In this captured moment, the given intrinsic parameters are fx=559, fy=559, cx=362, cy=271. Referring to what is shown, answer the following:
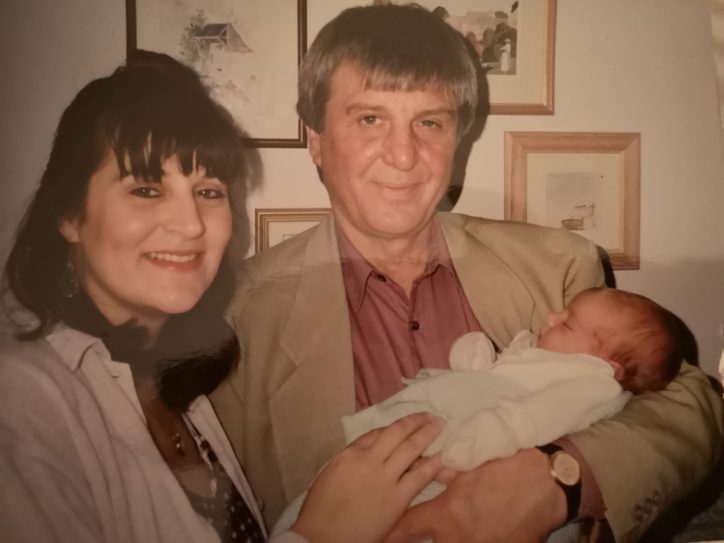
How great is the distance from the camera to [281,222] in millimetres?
752

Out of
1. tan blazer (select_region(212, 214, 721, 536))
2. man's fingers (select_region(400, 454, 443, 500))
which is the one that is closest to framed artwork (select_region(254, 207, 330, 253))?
tan blazer (select_region(212, 214, 721, 536))

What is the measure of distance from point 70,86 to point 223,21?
0.20m

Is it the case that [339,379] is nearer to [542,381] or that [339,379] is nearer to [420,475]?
[420,475]

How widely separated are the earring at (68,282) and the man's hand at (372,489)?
37cm

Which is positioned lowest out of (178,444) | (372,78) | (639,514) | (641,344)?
(639,514)

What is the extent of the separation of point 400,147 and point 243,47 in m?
0.24

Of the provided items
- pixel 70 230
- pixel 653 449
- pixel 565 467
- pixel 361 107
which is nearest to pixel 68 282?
pixel 70 230

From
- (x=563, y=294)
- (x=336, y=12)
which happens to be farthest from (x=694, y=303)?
(x=336, y=12)

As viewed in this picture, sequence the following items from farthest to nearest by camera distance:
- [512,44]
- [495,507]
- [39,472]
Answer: [512,44] → [495,507] → [39,472]

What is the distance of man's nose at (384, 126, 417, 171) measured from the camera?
0.71 m

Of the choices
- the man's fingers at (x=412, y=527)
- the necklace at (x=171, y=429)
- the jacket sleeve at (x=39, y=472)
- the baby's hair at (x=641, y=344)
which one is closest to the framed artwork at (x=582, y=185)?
the baby's hair at (x=641, y=344)

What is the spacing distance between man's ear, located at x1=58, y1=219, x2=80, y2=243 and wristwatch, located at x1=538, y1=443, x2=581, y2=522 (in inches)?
24.4

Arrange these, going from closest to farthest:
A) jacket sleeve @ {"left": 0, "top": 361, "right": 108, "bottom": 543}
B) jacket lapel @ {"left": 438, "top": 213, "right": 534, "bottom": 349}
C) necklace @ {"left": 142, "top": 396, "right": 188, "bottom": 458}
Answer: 1. jacket sleeve @ {"left": 0, "top": 361, "right": 108, "bottom": 543}
2. necklace @ {"left": 142, "top": 396, "right": 188, "bottom": 458}
3. jacket lapel @ {"left": 438, "top": 213, "right": 534, "bottom": 349}

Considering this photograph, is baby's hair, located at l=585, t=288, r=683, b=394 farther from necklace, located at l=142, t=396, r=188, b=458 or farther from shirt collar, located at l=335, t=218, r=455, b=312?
necklace, located at l=142, t=396, r=188, b=458
